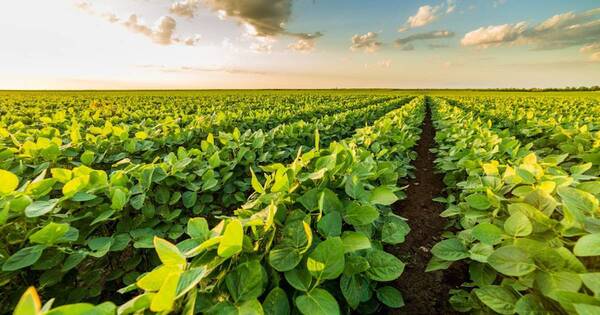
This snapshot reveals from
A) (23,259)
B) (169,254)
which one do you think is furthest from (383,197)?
(23,259)

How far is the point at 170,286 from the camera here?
2.53 ft

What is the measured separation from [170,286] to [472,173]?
2.65 m

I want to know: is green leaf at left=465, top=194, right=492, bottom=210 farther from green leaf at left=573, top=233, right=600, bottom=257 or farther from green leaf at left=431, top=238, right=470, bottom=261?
green leaf at left=573, top=233, right=600, bottom=257

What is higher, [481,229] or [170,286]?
[170,286]

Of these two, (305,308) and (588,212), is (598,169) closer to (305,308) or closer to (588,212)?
(588,212)

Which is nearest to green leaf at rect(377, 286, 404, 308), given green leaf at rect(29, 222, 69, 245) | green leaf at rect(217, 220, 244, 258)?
green leaf at rect(217, 220, 244, 258)

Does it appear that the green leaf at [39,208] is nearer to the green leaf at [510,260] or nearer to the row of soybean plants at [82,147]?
the row of soybean plants at [82,147]

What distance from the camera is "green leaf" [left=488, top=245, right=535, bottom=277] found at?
1074 millimetres

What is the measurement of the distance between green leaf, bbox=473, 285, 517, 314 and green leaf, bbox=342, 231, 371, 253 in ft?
1.76

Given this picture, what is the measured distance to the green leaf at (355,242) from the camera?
1.10 m

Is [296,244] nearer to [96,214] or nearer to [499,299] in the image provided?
[499,299]

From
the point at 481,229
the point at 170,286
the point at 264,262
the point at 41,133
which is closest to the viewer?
the point at 170,286

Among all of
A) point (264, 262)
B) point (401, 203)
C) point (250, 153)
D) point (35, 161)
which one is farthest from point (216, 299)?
point (401, 203)

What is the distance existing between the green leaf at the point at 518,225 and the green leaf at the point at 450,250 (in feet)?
0.91
